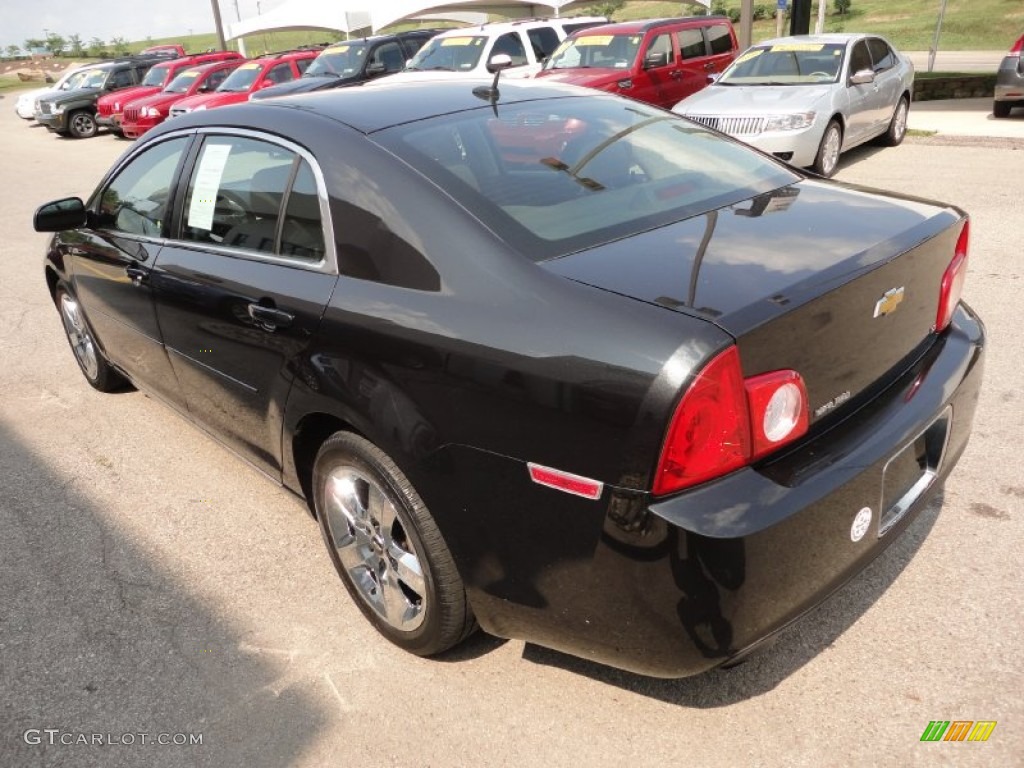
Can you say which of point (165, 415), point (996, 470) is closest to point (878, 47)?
point (996, 470)

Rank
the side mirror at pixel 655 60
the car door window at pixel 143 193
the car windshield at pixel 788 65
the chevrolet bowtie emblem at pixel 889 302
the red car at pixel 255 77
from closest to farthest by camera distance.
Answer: the chevrolet bowtie emblem at pixel 889 302, the car door window at pixel 143 193, the car windshield at pixel 788 65, the side mirror at pixel 655 60, the red car at pixel 255 77

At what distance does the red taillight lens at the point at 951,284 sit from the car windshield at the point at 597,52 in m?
9.70

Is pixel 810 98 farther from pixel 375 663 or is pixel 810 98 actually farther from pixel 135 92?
pixel 135 92

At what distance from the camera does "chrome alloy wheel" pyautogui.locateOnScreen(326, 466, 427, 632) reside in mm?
2479

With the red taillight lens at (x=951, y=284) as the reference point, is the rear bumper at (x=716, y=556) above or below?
below

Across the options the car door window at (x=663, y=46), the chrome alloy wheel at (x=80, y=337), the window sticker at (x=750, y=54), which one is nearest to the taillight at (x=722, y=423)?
the chrome alloy wheel at (x=80, y=337)

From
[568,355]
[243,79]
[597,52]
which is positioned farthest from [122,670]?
[243,79]

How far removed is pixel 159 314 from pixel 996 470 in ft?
11.3

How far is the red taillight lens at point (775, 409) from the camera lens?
1839mm

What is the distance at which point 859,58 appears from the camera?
9.62 metres

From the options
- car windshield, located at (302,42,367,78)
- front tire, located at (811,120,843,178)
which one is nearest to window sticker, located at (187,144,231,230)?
front tire, located at (811,120,843,178)

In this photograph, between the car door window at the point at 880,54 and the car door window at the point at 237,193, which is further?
the car door window at the point at 880,54

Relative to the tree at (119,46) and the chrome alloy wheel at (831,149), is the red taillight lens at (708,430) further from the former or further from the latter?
the tree at (119,46)

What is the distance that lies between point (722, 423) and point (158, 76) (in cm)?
2243
